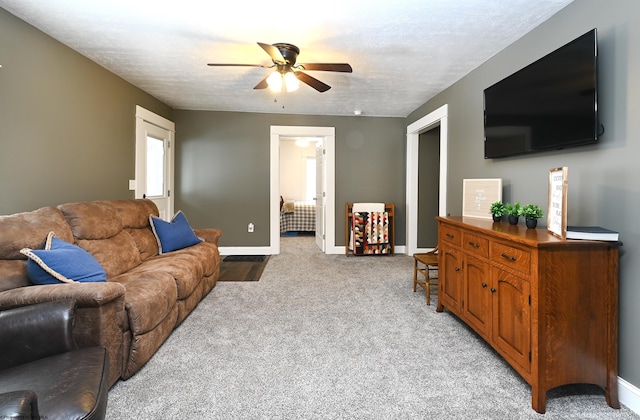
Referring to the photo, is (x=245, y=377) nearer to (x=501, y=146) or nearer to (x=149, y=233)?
(x=149, y=233)

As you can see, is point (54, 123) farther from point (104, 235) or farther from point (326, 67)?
point (326, 67)

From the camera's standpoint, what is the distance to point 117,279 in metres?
2.30

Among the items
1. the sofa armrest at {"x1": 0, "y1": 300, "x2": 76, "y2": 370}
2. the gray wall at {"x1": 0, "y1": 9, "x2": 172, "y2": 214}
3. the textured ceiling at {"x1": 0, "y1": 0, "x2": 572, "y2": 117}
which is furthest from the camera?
the gray wall at {"x1": 0, "y1": 9, "x2": 172, "y2": 214}

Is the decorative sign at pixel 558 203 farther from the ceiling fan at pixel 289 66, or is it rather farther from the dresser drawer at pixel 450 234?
the ceiling fan at pixel 289 66

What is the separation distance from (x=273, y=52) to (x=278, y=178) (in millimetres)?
2973

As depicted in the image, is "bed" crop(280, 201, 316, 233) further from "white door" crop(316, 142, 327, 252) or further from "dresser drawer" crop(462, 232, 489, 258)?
"dresser drawer" crop(462, 232, 489, 258)

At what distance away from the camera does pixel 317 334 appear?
2.42 meters

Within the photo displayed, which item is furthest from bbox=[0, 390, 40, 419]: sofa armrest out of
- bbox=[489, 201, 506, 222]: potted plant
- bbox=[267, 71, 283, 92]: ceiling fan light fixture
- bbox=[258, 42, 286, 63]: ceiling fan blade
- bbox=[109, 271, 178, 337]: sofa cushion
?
bbox=[489, 201, 506, 222]: potted plant

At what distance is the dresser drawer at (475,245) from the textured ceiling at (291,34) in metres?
1.60

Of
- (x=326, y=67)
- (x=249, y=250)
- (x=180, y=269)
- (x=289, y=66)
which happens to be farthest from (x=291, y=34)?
(x=249, y=250)

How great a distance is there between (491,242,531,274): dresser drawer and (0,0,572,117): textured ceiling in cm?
163

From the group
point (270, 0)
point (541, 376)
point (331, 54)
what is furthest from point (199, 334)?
point (331, 54)

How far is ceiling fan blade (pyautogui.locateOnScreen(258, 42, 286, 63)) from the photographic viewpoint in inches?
89.4

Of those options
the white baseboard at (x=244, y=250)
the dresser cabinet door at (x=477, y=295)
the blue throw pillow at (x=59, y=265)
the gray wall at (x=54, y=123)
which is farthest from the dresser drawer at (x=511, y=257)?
the white baseboard at (x=244, y=250)
